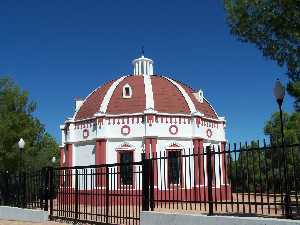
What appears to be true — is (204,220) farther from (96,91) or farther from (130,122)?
(96,91)

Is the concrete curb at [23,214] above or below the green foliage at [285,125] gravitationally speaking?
below

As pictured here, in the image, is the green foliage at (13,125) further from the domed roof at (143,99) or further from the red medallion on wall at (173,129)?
the red medallion on wall at (173,129)

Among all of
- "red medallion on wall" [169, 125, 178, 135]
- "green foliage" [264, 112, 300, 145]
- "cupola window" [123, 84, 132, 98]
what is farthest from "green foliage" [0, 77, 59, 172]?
"green foliage" [264, 112, 300, 145]

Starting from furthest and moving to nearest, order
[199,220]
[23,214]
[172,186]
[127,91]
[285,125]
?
[285,125] < [127,91] < [23,214] < [172,186] < [199,220]

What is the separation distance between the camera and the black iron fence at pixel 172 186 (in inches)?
424

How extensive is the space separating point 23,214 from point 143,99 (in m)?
16.7

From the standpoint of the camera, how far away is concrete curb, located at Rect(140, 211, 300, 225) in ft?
32.9

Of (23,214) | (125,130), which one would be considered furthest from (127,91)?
(23,214)

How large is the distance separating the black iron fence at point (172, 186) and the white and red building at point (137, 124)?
40.9ft

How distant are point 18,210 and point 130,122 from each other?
14726 mm

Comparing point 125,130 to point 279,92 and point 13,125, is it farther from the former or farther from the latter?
point 279,92

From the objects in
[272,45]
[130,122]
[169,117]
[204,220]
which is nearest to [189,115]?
[169,117]

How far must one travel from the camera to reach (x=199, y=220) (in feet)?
38.8

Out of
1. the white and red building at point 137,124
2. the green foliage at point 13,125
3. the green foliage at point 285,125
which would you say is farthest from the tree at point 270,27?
the green foliage at point 285,125
